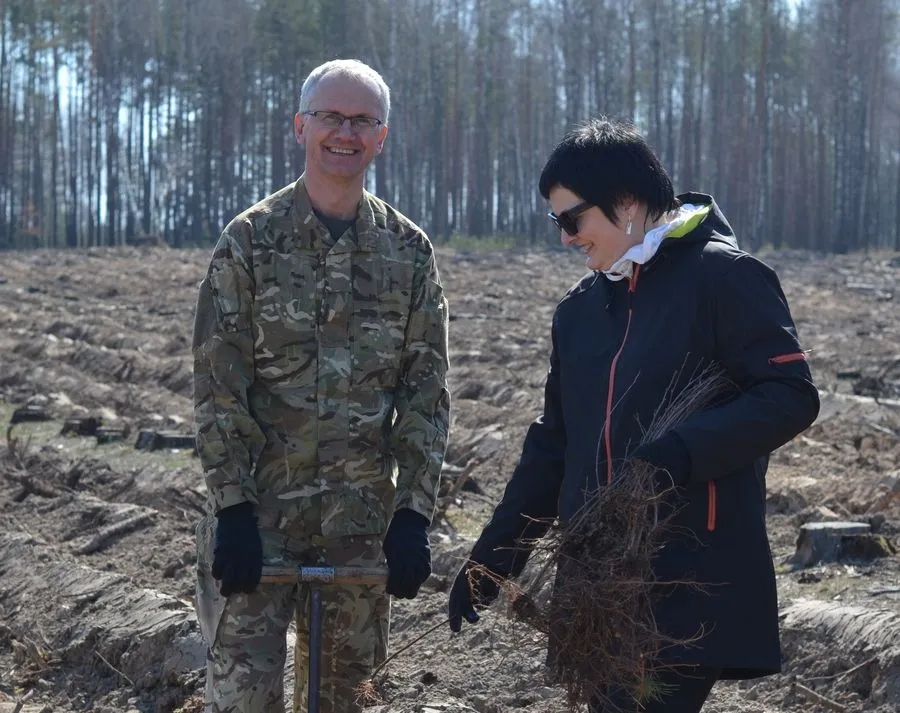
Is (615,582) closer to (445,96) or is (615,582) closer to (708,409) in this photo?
(708,409)

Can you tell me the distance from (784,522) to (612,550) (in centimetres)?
489

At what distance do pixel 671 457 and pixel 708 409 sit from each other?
160mm

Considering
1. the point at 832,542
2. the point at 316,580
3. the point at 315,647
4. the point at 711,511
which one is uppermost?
the point at 711,511

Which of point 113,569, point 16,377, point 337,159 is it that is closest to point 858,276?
point 16,377

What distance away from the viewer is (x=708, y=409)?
3000mm

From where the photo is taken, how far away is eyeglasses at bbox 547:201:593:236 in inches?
123

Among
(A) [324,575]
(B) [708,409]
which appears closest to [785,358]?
(B) [708,409]

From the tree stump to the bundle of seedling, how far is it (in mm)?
3728

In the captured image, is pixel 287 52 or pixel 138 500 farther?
pixel 287 52

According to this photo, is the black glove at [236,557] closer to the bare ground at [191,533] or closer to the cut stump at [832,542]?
the bare ground at [191,533]

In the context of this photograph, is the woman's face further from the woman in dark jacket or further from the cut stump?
the cut stump

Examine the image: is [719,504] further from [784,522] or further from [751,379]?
[784,522]

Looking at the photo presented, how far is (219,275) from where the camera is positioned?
3.67 m

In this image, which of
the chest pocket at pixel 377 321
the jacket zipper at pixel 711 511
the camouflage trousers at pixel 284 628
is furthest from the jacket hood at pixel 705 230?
the camouflage trousers at pixel 284 628
